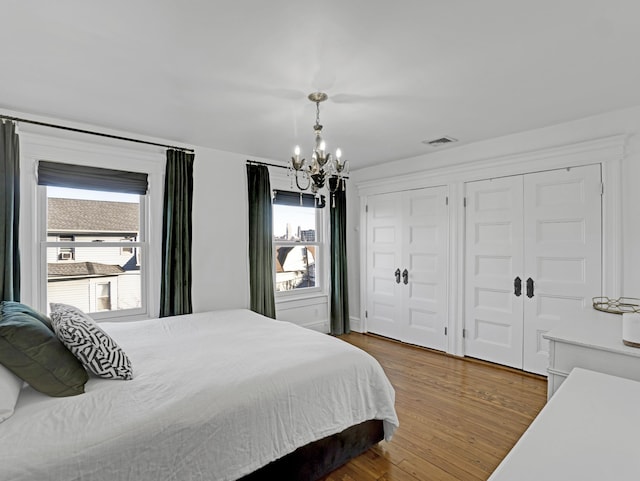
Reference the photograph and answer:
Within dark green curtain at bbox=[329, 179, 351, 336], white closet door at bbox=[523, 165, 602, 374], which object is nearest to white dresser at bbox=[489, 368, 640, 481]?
white closet door at bbox=[523, 165, 602, 374]

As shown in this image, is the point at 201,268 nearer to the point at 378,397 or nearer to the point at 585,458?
the point at 378,397

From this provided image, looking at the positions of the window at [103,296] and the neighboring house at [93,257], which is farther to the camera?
the window at [103,296]

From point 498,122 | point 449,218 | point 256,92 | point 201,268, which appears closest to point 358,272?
point 449,218

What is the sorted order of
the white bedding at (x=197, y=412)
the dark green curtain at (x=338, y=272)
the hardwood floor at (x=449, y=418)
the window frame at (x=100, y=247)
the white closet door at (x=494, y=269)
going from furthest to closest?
the dark green curtain at (x=338, y=272), the white closet door at (x=494, y=269), the window frame at (x=100, y=247), the hardwood floor at (x=449, y=418), the white bedding at (x=197, y=412)

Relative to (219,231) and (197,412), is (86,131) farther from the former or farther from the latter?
(197,412)

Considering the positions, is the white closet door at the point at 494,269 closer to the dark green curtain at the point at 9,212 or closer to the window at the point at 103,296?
the window at the point at 103,296

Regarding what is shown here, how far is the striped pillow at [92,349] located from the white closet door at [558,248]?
3.39m

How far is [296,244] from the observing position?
4773mm

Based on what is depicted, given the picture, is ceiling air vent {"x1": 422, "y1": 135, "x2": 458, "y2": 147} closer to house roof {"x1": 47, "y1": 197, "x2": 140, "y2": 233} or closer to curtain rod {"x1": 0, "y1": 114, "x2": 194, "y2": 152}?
curtain rod {"x1": 0, "y1": 114, "x2": 194, "y2": 152}

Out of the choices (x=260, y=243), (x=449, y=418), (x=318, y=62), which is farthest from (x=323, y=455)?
(x=260, y=243)

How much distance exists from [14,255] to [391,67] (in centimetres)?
315

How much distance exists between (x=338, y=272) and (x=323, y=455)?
311cm

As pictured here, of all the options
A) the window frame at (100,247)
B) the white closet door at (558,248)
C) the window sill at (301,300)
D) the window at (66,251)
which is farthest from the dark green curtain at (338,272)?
the window at (66,251)

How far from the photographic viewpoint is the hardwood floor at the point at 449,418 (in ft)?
6.73
